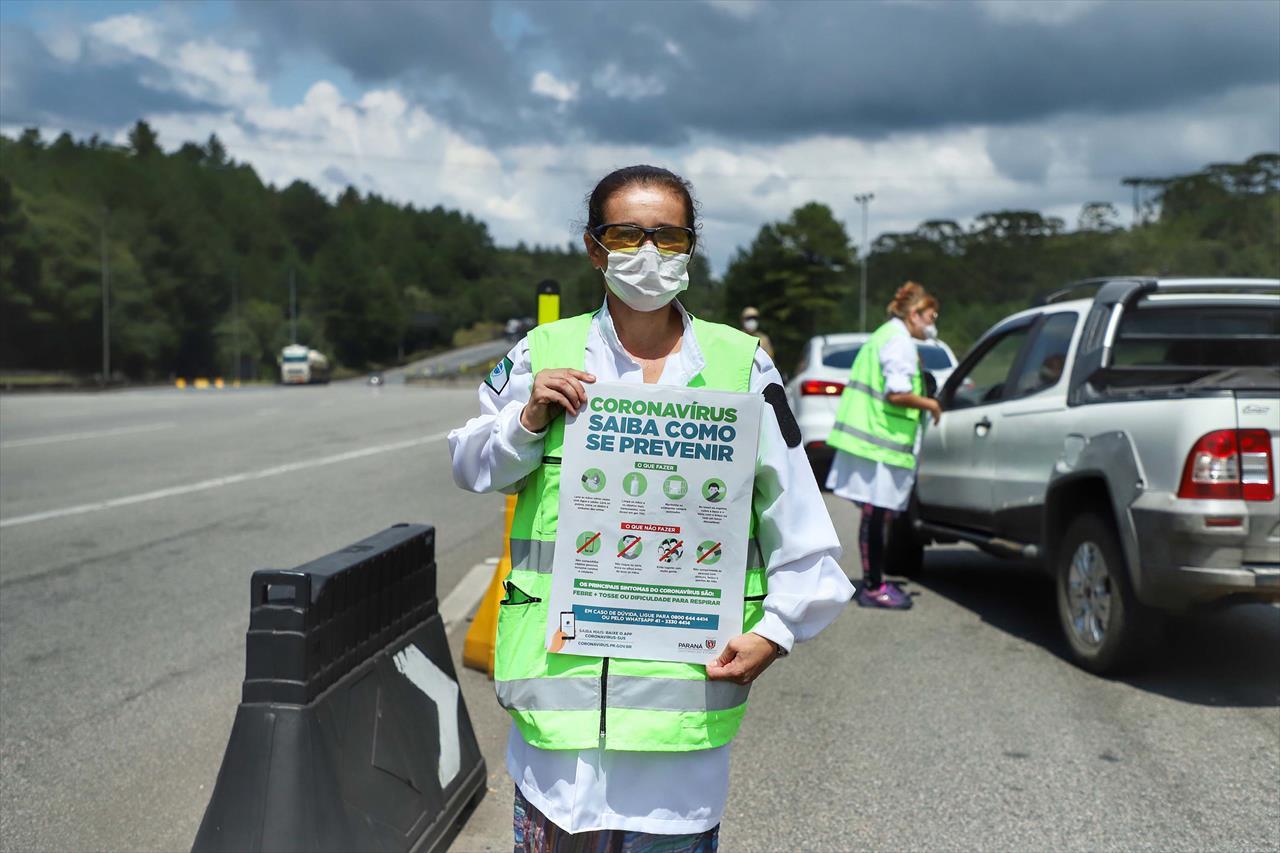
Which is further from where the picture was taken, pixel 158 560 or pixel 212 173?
pixel 212 173

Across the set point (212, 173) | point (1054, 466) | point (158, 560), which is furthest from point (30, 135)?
point (212, 173)

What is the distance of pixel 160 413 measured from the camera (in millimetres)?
28250

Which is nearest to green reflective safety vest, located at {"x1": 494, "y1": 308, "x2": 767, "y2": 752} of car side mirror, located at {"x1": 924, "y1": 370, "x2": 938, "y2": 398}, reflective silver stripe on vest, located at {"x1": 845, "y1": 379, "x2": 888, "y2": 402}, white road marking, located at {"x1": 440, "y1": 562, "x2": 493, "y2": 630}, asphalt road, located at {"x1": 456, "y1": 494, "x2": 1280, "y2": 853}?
asphalt road, located at {"x1": 456, "y1": 494, "x2": 1280, "y2": 853}

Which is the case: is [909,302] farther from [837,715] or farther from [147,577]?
[147,577]

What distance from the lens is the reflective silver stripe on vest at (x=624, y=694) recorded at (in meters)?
2.32

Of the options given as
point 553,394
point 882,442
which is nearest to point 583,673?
point 553,394

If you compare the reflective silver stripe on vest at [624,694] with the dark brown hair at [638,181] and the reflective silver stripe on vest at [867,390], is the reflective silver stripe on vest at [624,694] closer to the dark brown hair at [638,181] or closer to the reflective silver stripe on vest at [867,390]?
the dark brown hair at [638,181]

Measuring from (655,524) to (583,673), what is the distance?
0.30 metres

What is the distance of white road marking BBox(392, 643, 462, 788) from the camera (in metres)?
4.22

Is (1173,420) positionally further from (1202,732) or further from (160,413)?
(160,413)


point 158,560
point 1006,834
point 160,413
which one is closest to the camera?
point 1006,834

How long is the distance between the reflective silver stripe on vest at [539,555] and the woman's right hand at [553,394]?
23cm

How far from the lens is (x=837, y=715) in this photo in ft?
19.5

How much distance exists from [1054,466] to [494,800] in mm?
3833
